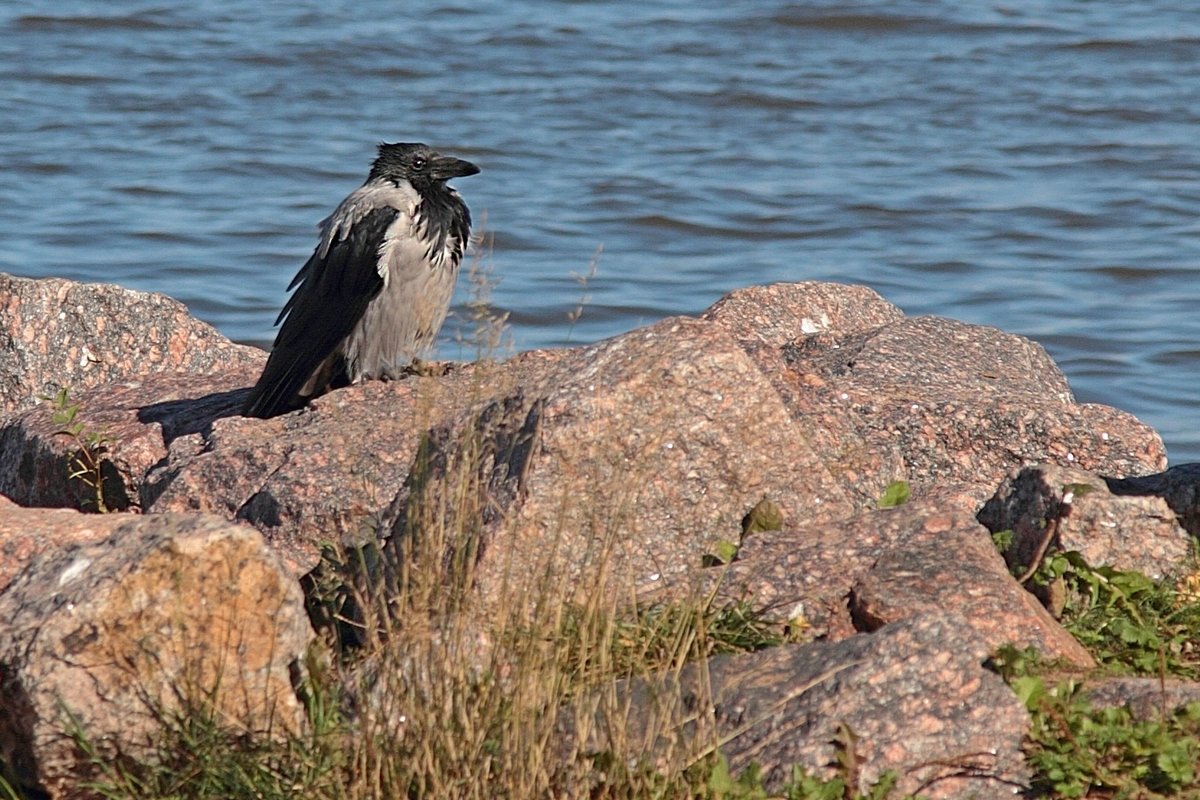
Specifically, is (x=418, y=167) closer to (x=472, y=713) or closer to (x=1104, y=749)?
(x=472, y=713)

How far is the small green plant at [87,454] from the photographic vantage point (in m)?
6.14

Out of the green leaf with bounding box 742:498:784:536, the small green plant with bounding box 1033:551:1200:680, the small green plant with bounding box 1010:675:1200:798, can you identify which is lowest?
the small green plant with bounding box 1033:551:1200:680

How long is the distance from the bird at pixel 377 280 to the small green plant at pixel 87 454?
3.93 feet

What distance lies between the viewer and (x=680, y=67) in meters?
18.5

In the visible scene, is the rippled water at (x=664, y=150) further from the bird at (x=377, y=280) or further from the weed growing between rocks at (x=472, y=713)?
the weed growing between rocks at (x=472, y=713)

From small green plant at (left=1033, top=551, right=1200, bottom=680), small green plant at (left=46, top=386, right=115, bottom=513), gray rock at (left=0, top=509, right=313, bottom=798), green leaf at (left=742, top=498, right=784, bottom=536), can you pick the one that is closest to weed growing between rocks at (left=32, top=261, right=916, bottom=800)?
gray rock at (left=0, top=509, right=313, bottom=798)

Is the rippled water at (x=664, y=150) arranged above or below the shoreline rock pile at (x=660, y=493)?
below

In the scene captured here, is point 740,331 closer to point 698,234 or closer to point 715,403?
point 715,403

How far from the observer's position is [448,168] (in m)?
7.76

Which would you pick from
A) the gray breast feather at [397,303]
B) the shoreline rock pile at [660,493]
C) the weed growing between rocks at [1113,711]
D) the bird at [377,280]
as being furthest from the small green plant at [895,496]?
the gray breast feather at [397,303]

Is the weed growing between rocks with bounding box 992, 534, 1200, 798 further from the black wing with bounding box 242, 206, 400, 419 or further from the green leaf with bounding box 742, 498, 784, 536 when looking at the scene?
the black wing with bounding box 242, 206, 400, 419

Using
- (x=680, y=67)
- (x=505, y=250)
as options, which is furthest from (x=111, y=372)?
(x=680, y=67)

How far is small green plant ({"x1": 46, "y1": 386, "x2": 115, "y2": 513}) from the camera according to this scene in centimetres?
614

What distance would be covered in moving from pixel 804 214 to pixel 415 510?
10901 mm
